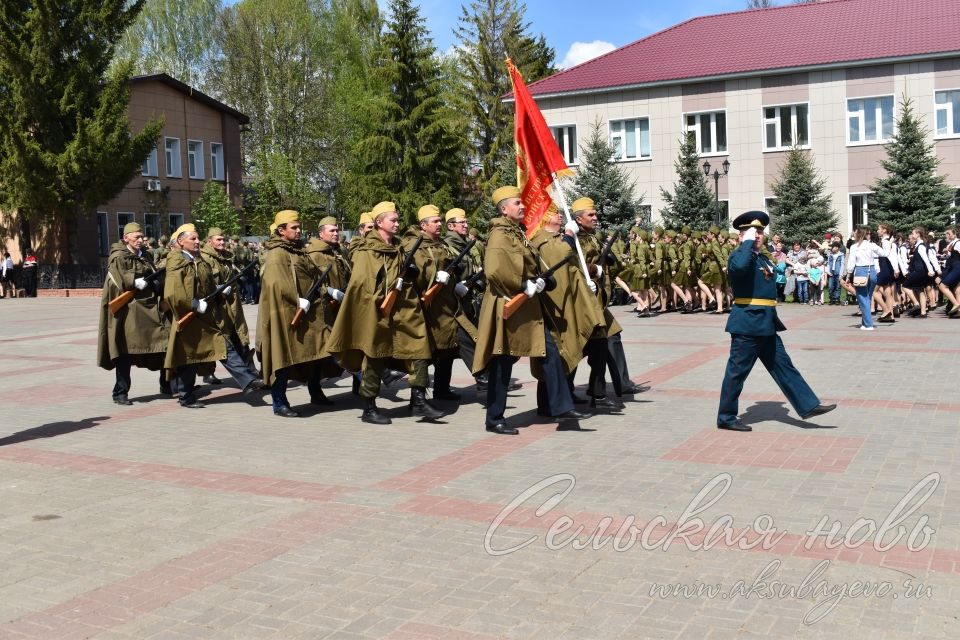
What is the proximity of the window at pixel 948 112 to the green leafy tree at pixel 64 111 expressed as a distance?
28081 mm

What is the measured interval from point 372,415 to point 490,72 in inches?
1805

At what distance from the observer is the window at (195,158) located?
46.5 metres

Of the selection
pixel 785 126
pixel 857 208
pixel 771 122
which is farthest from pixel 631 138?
pixel 857 208

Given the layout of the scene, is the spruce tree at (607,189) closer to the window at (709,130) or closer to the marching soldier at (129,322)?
the window at (709,130)

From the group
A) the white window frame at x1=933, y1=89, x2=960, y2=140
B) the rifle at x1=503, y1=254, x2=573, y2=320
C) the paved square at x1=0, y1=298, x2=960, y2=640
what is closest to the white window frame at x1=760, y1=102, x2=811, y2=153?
the white window frame at x1=933, y1=89, x2=960, y2=140

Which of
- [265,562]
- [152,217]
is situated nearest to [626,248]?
[265,562]

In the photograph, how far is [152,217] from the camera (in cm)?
4438

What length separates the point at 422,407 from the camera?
9.53 meters

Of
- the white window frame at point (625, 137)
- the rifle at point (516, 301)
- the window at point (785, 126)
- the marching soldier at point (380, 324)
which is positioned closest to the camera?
the rifle at point (516, 301)

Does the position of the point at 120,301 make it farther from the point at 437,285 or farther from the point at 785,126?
the point at 785,126

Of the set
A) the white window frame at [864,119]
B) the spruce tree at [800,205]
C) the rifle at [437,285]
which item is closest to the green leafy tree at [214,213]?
the spruce tree at [800,205]

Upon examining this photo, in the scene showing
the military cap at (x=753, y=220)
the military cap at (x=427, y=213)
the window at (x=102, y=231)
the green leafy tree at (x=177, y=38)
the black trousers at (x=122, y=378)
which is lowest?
the black trousers at (x=122, y=378)

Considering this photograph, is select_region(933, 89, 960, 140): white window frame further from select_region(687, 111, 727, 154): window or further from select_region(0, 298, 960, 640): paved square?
select_region(0, 298, 960, 640): paved square

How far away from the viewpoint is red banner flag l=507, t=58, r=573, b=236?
36.1 ft
